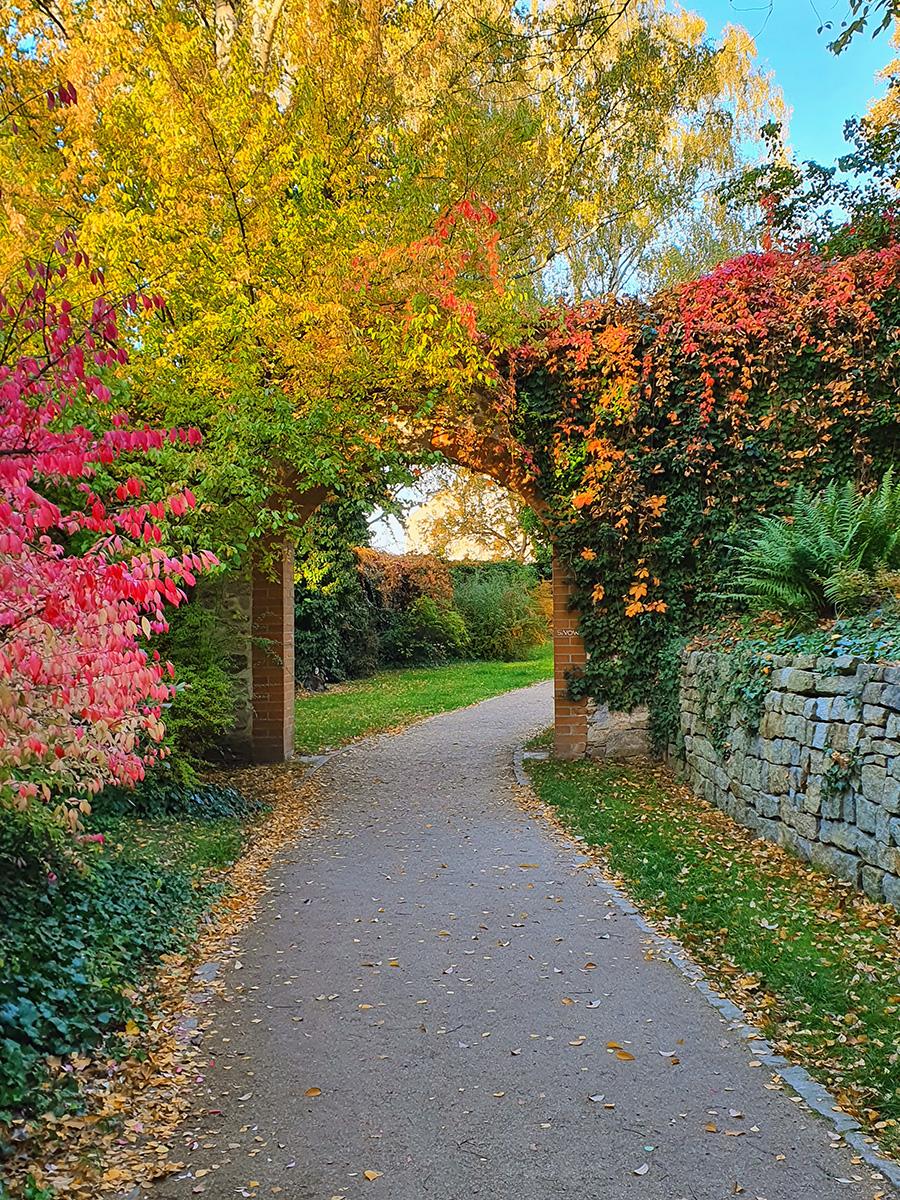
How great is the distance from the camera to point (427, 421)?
9.24m

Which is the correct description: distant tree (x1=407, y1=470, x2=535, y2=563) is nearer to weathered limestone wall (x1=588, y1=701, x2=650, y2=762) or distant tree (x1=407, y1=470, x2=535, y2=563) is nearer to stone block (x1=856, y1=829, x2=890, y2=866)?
weathered limestone wall (x1=588, y1=701, x2=650, y2=762)

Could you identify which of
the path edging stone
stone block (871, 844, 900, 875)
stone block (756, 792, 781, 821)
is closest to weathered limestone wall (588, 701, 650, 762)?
stone block (756, 792, 781, 821)

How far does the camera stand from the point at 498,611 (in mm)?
23938

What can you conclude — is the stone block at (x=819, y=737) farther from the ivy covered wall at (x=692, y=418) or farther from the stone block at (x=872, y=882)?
the ivy covered wall at (x=692, y=418)

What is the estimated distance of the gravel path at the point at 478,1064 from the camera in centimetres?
263

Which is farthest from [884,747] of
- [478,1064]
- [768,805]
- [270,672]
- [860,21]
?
[270,672]

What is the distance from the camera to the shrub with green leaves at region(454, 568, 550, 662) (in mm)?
23609

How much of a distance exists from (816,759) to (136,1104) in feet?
14.0

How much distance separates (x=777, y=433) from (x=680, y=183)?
31.8 feet

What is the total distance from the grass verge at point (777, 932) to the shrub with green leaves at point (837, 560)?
1.81 m

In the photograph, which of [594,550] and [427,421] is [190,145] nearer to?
[427,421]

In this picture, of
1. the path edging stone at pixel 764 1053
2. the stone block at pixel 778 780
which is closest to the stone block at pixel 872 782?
the stone block at pixel 778 780

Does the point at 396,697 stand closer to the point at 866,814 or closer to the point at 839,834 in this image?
the point at 839,834

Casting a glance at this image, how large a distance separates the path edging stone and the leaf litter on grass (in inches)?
81.5
